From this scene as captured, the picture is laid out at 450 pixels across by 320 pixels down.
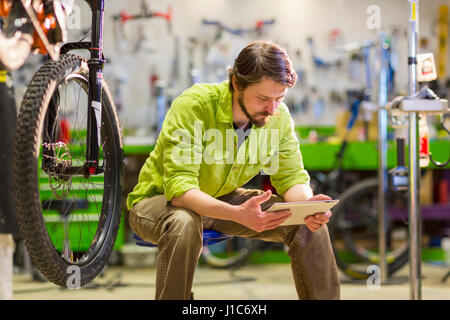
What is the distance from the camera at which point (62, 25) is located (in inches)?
67.7

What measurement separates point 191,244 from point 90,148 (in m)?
0.40

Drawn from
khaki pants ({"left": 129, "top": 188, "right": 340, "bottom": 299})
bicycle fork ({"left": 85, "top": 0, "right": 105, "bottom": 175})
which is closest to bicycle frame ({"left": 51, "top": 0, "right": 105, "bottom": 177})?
bicycle fork ({"left": 85, "top": 0, "right": 105, "bottom": 175})

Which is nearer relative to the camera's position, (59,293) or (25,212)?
(25,212)

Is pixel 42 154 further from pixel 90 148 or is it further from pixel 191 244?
pixel 191 244

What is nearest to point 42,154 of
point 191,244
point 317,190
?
point 191,244

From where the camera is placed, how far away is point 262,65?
1752 millimetres

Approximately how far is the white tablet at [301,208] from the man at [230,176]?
2 cm

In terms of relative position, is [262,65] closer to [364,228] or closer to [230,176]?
[230,176]

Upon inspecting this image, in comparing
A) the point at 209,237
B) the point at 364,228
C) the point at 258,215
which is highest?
the point at 258,215

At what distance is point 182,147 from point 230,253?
2779 millimetres

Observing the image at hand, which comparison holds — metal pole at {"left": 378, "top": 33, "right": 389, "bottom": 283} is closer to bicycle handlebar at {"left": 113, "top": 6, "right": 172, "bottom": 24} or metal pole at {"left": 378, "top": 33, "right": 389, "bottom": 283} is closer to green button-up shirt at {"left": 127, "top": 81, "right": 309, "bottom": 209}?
green button-up shirt at {"left": 127, "top": 81, "right": 309, "bottom": 209}

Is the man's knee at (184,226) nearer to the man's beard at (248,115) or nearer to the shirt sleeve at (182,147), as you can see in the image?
the shirt sleeve at (182,147)

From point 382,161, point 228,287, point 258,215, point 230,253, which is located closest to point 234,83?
point 258,215

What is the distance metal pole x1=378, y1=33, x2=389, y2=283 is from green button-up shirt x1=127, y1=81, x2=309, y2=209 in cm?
154
